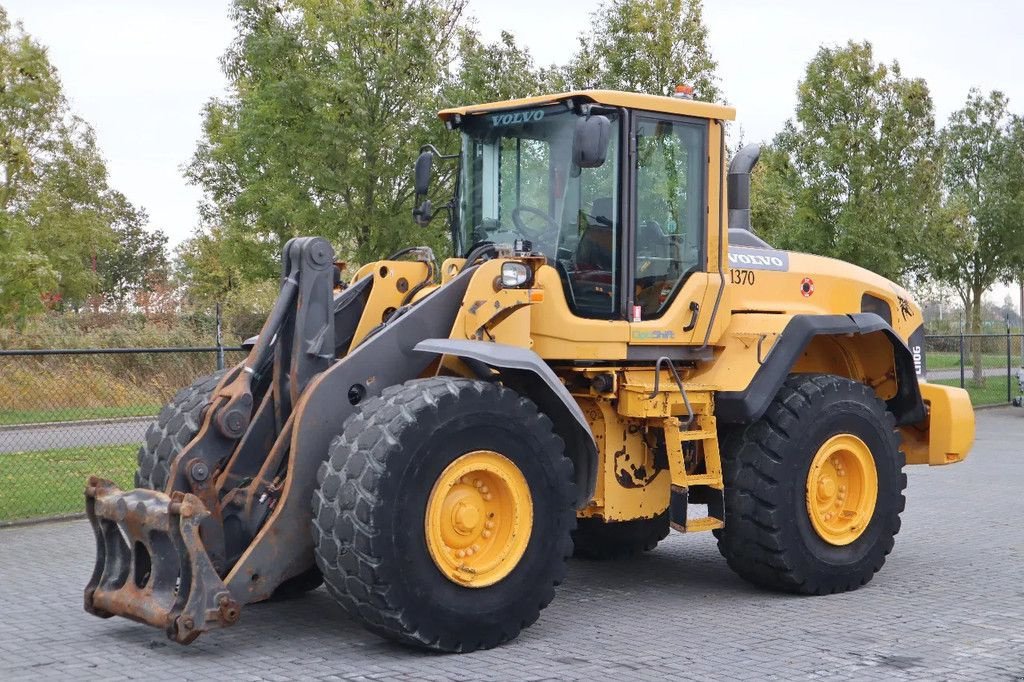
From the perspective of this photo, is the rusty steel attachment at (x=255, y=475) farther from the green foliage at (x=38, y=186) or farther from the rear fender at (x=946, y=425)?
the green foliage at (x=38, y=186)

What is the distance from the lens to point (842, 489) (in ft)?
30.0

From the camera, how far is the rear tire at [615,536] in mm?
9938

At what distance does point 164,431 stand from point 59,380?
946 cm

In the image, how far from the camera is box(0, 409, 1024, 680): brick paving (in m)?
6.77

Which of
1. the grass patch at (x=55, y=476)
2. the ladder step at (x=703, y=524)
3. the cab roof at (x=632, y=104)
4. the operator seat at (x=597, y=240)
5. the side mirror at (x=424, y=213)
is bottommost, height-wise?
the grass patch at (x=55, y=476)

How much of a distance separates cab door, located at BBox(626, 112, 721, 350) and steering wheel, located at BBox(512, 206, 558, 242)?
49 cm

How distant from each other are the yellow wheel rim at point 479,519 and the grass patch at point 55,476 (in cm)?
648

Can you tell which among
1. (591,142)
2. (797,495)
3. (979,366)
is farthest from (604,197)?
(979,366)

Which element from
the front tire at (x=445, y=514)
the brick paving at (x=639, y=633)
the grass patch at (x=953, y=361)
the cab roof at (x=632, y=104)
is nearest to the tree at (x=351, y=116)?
the brick paving at (x=639, y=633)

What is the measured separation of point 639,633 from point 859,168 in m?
19.7

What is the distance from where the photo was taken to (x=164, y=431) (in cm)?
824

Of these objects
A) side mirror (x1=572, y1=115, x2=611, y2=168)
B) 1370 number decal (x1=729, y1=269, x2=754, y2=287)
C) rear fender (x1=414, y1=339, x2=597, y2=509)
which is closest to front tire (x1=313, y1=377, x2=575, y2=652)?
rear fender (x1=414, y1=339, x2=597, y2=509)

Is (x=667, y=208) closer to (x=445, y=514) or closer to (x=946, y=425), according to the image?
(x=445, y=514)

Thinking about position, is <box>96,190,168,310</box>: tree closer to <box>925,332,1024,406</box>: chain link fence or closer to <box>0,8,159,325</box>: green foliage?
<box>0,8,159,325</box>: green foliage
